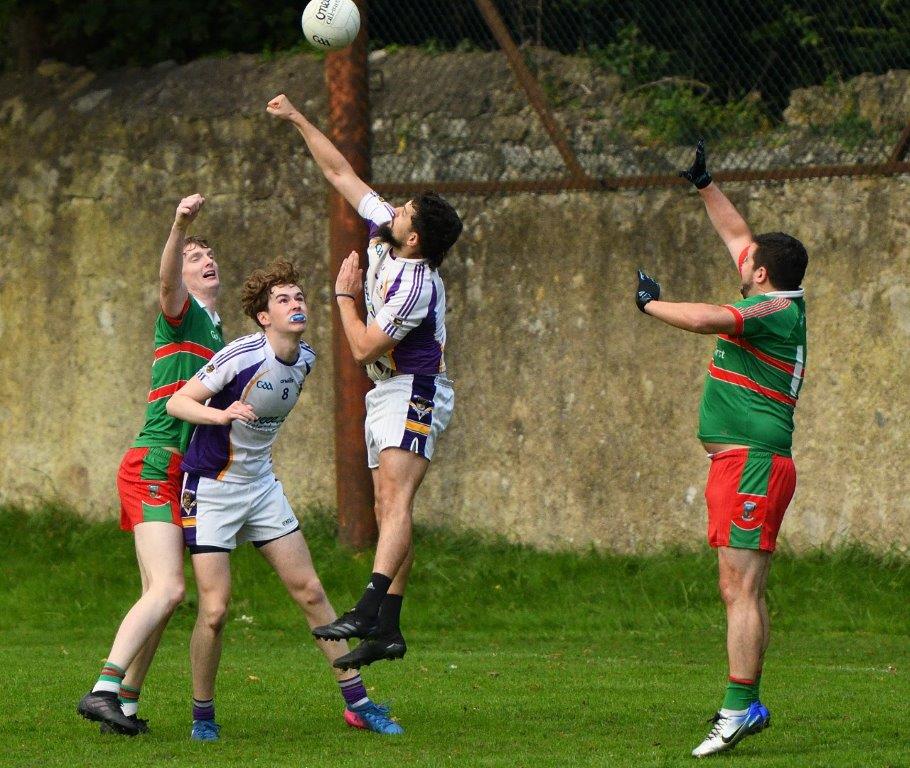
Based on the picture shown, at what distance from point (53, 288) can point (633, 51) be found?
16.3ft

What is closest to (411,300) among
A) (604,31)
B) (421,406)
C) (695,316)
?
(421,406)

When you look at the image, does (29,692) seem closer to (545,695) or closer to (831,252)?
(545,695)

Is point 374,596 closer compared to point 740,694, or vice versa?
point 740,694

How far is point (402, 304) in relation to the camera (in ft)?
22.1

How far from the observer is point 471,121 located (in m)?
11.5

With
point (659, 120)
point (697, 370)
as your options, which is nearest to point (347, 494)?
point (697, 370)

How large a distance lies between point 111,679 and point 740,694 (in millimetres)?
2625

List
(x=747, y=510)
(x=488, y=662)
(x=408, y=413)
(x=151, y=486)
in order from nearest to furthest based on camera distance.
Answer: (x=747, y=510) → (x=151, y=486) → (x=408, y=413) → (x=488, y=662)

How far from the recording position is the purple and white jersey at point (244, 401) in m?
6.61

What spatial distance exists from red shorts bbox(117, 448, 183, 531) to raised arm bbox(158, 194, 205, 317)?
26.5 inches

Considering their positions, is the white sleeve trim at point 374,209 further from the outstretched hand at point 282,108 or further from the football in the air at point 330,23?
the football in the air at point 330,23

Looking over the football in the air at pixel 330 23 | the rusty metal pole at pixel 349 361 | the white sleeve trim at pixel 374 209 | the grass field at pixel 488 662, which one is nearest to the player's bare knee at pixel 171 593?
the grass field at pixel 488 662

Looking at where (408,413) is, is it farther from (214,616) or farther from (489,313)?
(489,313)

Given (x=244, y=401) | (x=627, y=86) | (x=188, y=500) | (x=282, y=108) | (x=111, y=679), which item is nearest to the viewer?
(x=111, y=679)
